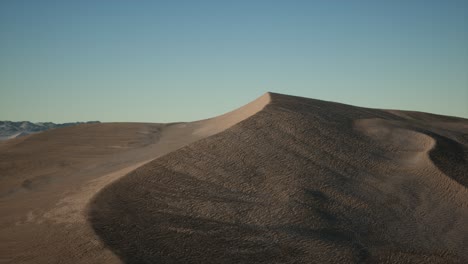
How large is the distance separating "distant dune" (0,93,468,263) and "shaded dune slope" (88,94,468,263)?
0.01 meters

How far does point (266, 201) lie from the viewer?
13.4ft

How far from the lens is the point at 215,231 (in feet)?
11.4

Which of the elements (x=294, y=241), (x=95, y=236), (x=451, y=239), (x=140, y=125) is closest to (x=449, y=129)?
(x=451, y=239)

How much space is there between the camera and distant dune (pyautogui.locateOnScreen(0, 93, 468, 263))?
10.6ft

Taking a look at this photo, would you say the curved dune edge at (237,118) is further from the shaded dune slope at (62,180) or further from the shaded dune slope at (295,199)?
the shaded dune slope at (295,199)

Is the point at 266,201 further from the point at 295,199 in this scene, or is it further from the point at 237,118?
the point at 237,118

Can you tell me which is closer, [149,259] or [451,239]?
[149,259]

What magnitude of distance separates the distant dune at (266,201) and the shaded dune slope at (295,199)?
0.01 meters

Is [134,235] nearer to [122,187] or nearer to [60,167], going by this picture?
[122,187]

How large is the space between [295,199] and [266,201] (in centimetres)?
28

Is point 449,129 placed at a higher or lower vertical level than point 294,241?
higher

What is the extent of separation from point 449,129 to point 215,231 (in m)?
5.22

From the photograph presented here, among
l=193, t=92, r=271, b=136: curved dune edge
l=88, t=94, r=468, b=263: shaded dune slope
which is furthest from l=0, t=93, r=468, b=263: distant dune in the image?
l=193, t=92, r=271, b=136: curved dune edge

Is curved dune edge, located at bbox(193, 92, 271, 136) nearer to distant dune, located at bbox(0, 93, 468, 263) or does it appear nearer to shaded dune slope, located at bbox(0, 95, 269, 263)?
shaded dune slope, located at bbox(0, 95, 269, 263)
